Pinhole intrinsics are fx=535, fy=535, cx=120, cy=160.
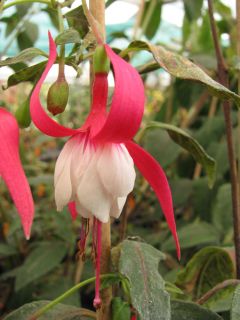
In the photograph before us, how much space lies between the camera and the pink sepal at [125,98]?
29 centimetres

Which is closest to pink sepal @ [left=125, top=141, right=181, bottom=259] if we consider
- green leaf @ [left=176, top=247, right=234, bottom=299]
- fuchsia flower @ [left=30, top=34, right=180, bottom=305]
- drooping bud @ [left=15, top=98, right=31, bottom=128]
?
fuchsia flower @ [left=30, top=34, right=180, bottom=305]

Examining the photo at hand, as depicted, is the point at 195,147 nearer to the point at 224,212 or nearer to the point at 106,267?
the point at 106,267

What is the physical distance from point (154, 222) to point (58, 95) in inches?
34.8

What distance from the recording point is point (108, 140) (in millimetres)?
333

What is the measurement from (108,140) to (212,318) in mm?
212

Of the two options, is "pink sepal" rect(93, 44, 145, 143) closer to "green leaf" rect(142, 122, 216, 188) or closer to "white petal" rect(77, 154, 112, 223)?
"white petal" rect(77, 154, 112, 223)

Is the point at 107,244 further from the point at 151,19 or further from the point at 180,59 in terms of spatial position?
the point at 151,19

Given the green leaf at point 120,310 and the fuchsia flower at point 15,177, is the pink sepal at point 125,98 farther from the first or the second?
the green leaf at point 120,310

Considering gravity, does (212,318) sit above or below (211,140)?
above

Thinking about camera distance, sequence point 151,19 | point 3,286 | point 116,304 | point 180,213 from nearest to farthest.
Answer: point 116,304
point 3,286
point 151,19
point 180,213

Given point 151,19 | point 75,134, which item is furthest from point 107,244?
point 151,19

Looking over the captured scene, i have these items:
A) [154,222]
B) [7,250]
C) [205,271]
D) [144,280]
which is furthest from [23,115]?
[154,222]

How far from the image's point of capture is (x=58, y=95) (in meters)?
0.39

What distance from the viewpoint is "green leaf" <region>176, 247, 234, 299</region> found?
23.2 inches
